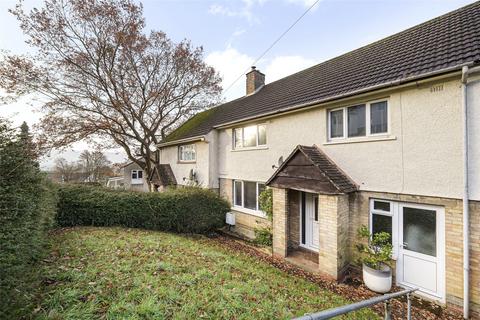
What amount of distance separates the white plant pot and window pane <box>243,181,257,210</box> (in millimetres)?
6366

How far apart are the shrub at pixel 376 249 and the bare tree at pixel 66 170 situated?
53141mm

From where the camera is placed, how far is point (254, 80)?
17062 millimetres

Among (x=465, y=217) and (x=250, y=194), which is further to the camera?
(x=250, y=194)

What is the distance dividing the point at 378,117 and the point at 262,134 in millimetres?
5651

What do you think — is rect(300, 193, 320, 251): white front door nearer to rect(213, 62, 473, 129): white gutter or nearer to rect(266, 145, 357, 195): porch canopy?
rect(266, 145, 357, 195): porch canopy

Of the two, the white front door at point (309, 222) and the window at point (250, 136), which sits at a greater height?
the window at point (250, 136)

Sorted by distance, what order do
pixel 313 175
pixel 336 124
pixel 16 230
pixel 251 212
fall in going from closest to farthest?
pixel 16 230
pixel 313 175
pixel 336 124
pixel 251 212

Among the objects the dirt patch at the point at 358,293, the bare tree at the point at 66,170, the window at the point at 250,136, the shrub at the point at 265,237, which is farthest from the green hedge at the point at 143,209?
the bare tree at the point at 66,170

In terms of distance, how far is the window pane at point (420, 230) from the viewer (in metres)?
6.02

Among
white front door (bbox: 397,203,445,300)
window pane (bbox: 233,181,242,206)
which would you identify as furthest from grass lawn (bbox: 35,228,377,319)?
window pane (bbox: 233,181,242,206)

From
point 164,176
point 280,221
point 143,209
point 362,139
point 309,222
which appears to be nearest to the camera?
point 362,139

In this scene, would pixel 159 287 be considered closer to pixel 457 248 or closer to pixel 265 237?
pixel 265 237

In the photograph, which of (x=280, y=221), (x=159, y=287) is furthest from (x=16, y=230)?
(x=280, y=221)

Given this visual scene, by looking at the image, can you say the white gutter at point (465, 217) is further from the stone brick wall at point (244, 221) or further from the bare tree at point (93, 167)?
the bare tree at point (93, 167)
